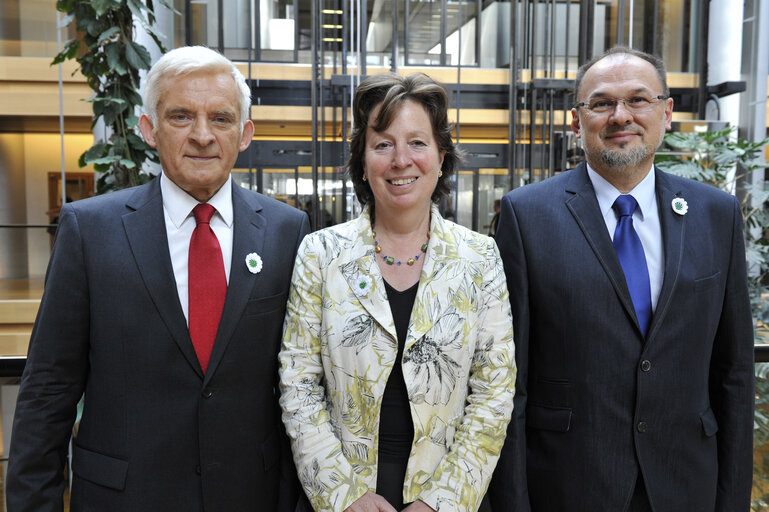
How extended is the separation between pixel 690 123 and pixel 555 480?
6565mm

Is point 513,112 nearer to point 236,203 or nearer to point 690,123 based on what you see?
point 690,123

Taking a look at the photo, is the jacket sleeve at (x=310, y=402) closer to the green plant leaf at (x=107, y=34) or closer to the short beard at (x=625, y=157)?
the short beard at (x=625, y=157)

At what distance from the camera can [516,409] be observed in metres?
1.80

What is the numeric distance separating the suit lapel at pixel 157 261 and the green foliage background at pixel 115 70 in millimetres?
2098

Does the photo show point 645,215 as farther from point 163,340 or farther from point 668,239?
point 163,340

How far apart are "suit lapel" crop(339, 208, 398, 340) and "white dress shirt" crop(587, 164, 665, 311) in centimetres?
68

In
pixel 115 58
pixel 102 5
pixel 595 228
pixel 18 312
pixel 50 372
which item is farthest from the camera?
pixel 18 312

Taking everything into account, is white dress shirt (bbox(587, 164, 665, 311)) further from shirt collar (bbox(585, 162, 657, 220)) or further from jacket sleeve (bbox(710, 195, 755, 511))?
jacket sleeve (bbox(710, 195, 755, 511))

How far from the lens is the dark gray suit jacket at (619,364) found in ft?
5.77

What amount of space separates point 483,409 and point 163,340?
84 centimetres

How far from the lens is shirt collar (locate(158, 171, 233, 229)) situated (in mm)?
1718

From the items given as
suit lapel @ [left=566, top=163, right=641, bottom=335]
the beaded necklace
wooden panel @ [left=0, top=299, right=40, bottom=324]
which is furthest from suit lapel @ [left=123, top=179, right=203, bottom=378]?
wooden panel @ [left=0, top=299, right=40, bottom=324]

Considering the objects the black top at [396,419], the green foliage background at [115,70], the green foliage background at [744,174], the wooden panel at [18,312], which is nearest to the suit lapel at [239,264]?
the black top at [396,419]

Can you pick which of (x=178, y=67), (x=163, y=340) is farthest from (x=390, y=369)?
(x=178, y=67)
